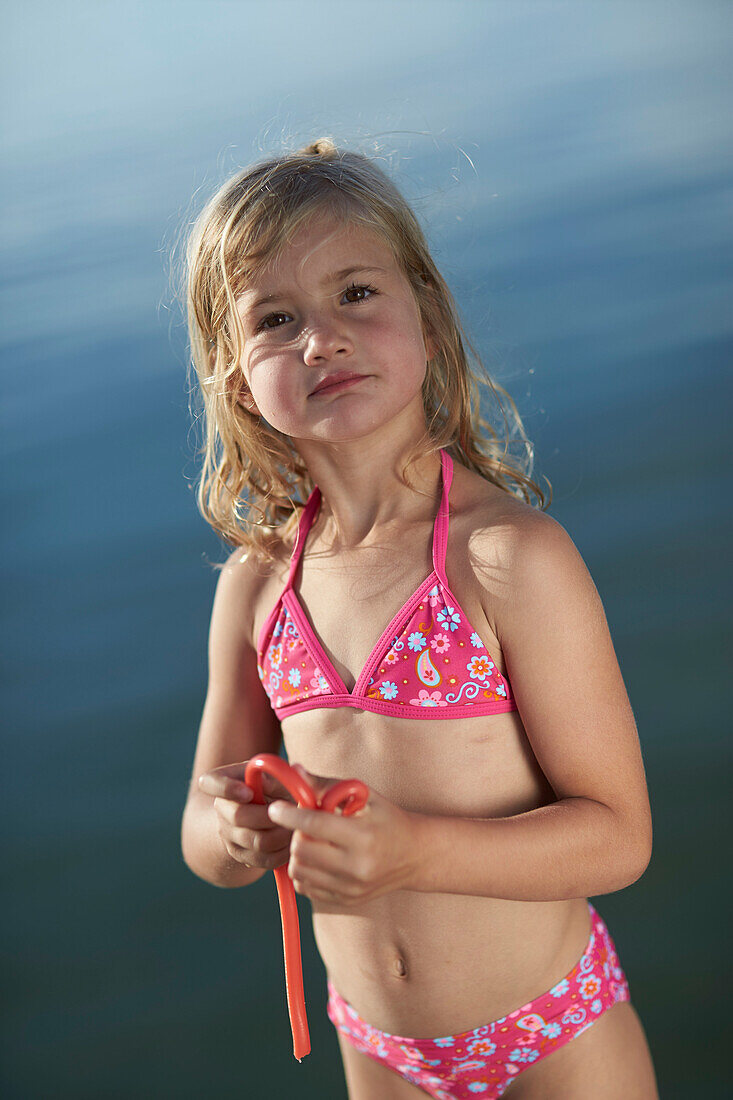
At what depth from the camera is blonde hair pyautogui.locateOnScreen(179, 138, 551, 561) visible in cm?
98

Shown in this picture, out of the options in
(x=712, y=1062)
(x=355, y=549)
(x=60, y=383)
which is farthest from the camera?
(x=60, y=383)

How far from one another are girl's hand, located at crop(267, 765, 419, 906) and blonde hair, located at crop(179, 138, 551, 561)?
37 cm

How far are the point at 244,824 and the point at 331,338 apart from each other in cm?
38

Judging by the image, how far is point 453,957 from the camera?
98 cm

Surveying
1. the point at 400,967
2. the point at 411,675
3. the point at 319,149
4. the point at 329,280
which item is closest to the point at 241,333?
the point at 329,280

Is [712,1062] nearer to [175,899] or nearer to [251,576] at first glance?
[175,899]

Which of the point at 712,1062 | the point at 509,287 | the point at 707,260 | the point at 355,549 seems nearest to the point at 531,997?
the point at 355,549

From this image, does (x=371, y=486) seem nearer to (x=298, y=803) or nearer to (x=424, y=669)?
(x=424, y=669)

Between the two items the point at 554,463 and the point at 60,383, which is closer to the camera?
the point at 554,463

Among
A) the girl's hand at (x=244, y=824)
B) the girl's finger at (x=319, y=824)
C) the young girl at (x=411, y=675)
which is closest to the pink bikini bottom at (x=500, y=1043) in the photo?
the young girl at (x=411, y=675)

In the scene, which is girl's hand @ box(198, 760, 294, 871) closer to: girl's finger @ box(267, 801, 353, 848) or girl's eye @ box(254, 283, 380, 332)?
girl's finger @ box(267, 801, 353, 848)

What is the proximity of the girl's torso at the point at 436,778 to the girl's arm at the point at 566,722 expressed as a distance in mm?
23

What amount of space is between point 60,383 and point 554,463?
49.1 inches

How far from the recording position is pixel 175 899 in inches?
77.7
